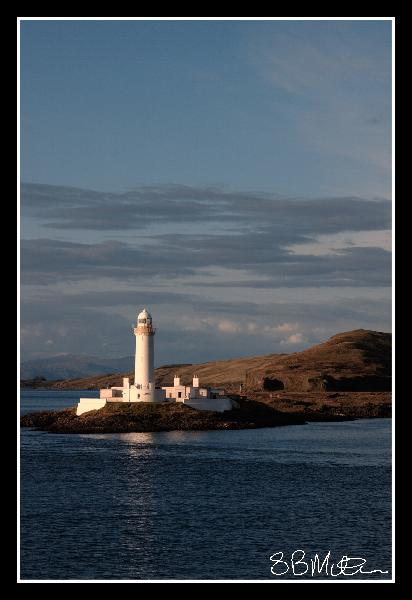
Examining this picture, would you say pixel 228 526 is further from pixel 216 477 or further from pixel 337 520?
pixel 216 477

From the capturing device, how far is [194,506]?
46.2 m

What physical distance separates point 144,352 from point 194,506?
47.4 meters

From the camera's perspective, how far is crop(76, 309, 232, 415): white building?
90.6 m

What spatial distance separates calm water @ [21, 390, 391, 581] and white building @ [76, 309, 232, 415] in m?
12.3

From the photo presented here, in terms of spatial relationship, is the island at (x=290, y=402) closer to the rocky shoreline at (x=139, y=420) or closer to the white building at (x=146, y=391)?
the rocky shoreline at (x=139, y=420)

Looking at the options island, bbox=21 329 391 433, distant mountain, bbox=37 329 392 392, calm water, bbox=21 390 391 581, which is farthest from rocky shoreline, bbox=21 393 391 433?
distant mountain, bbox=37 329 392 392

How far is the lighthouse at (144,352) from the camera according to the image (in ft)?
299
